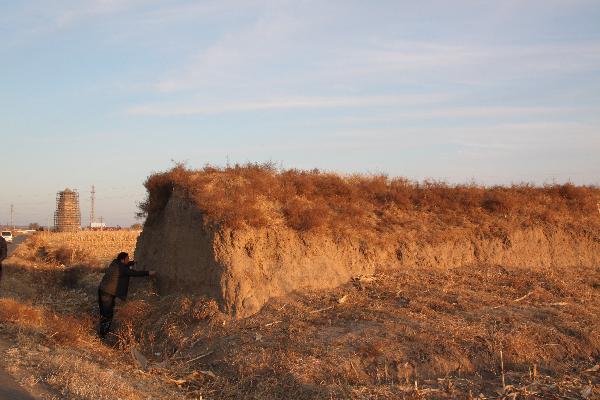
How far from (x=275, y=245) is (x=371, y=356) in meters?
3.75

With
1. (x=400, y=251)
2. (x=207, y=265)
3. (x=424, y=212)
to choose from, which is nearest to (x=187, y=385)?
(x=207, y=265)

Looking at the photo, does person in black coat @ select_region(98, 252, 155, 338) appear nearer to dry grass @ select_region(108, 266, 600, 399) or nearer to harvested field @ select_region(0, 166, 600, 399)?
harvested field @ select_region(0, 166, 600, 399)

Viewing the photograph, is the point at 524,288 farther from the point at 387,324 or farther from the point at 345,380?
the point at 345,380

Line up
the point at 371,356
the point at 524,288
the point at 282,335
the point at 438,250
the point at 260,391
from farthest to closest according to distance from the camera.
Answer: the point at 438,250 → the point at 524,288 → the point at 282,335 → the point at 371,356 → the point at 260,391

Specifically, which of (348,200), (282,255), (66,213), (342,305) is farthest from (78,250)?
(66,213)

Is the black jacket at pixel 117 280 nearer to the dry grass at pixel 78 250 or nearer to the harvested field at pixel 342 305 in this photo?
the harvested field at pixel 342 305

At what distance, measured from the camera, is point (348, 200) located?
1412 cm

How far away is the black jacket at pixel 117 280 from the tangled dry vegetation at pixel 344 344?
14.6 inches

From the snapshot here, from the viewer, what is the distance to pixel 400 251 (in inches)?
523

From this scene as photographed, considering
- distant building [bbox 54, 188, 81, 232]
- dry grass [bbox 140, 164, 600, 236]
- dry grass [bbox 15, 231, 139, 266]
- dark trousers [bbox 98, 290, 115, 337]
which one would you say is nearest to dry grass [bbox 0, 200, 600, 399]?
dark trousers [bbox 98, 290, 115, 337]

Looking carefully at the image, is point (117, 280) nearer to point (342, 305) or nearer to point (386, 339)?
point (342, 305)

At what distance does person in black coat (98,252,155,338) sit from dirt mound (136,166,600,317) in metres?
1.06

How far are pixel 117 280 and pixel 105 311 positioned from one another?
0.65 meters

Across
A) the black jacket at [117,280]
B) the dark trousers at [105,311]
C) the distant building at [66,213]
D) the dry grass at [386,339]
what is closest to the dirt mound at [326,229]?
the dry grass at [386,339]
